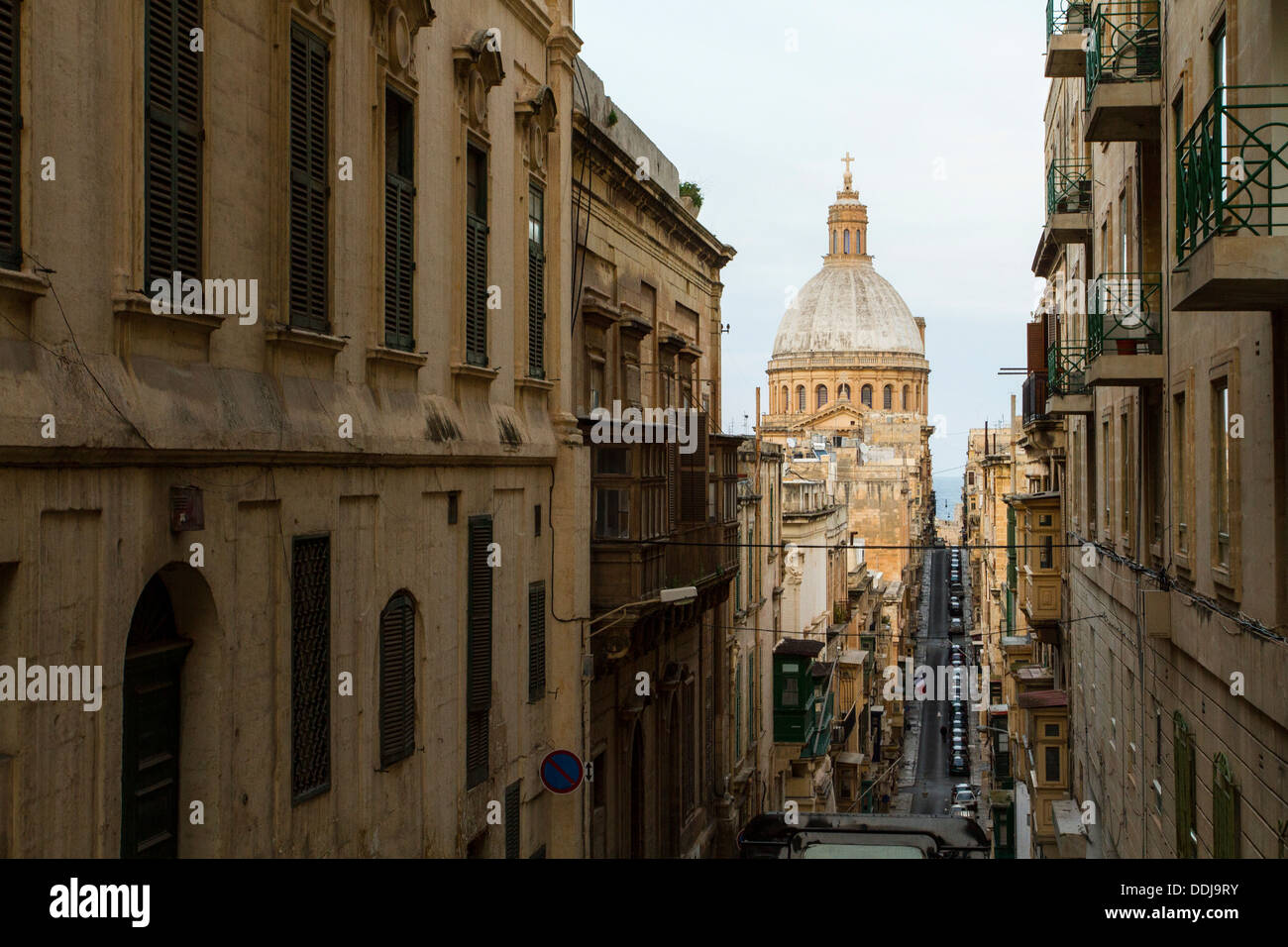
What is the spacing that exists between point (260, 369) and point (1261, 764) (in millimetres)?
7566

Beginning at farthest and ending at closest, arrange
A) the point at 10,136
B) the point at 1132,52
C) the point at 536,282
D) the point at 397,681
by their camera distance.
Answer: the point at 536,282
the point at 1132,52
the point at 397,681
the point at 10,136

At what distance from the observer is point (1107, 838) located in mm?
20594

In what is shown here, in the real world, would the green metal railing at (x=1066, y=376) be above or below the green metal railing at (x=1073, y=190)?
below

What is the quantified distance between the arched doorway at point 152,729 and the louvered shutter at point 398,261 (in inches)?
148

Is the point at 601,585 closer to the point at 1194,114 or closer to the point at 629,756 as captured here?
the point at 629,756

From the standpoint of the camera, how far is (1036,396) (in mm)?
26531

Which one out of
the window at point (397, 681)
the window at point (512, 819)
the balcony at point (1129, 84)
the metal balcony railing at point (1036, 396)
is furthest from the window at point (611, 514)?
the metal balcony railing at point (1036, 396)

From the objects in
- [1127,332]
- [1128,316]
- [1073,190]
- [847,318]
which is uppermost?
[847,318]

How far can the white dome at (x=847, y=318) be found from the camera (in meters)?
136

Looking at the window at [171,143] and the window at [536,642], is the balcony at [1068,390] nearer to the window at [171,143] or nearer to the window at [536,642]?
the window at [536,642]

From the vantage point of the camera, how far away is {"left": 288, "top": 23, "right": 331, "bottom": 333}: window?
995 centimetres

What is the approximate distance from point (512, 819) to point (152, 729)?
6.91 meters

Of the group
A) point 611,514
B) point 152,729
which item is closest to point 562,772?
point 611,514

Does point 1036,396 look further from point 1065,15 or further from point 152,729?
point 152,729
